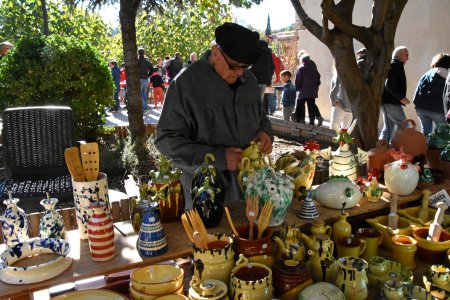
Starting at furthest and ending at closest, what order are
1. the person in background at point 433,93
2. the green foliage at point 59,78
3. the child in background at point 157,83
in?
1. the child in background at point 157,83
2. the green foliage at point 59,78
3. the person in background at point 433,93

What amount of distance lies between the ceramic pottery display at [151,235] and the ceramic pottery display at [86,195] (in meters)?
0.19

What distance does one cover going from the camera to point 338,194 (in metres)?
1.92

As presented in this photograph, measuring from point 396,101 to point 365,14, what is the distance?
327cm

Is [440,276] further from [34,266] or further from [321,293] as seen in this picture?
[34,266]

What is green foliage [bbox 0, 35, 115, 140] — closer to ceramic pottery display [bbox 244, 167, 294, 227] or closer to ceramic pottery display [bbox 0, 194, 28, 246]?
ceramic pottery display [bbox 0, 194, 28, 246]

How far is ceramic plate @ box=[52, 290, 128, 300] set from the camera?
1338mm

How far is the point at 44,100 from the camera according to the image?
5.57 meters

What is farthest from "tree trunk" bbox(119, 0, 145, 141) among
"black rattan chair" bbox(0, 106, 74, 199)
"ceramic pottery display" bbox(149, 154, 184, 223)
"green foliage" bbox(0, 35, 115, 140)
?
"ceramic pottery display" bbox(149, 154, 184, 223)

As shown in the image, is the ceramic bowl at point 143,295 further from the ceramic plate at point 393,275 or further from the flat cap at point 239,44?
the flat cap at point 239,44

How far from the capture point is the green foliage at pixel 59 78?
543 centimetres

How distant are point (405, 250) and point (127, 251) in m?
1.14

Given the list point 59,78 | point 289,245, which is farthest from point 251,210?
point 59,78

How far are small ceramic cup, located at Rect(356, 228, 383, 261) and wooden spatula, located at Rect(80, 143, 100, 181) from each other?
117 cm

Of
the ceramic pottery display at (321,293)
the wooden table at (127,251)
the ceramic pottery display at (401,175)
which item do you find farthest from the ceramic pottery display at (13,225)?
the ceramic pottery display at (401,175)
